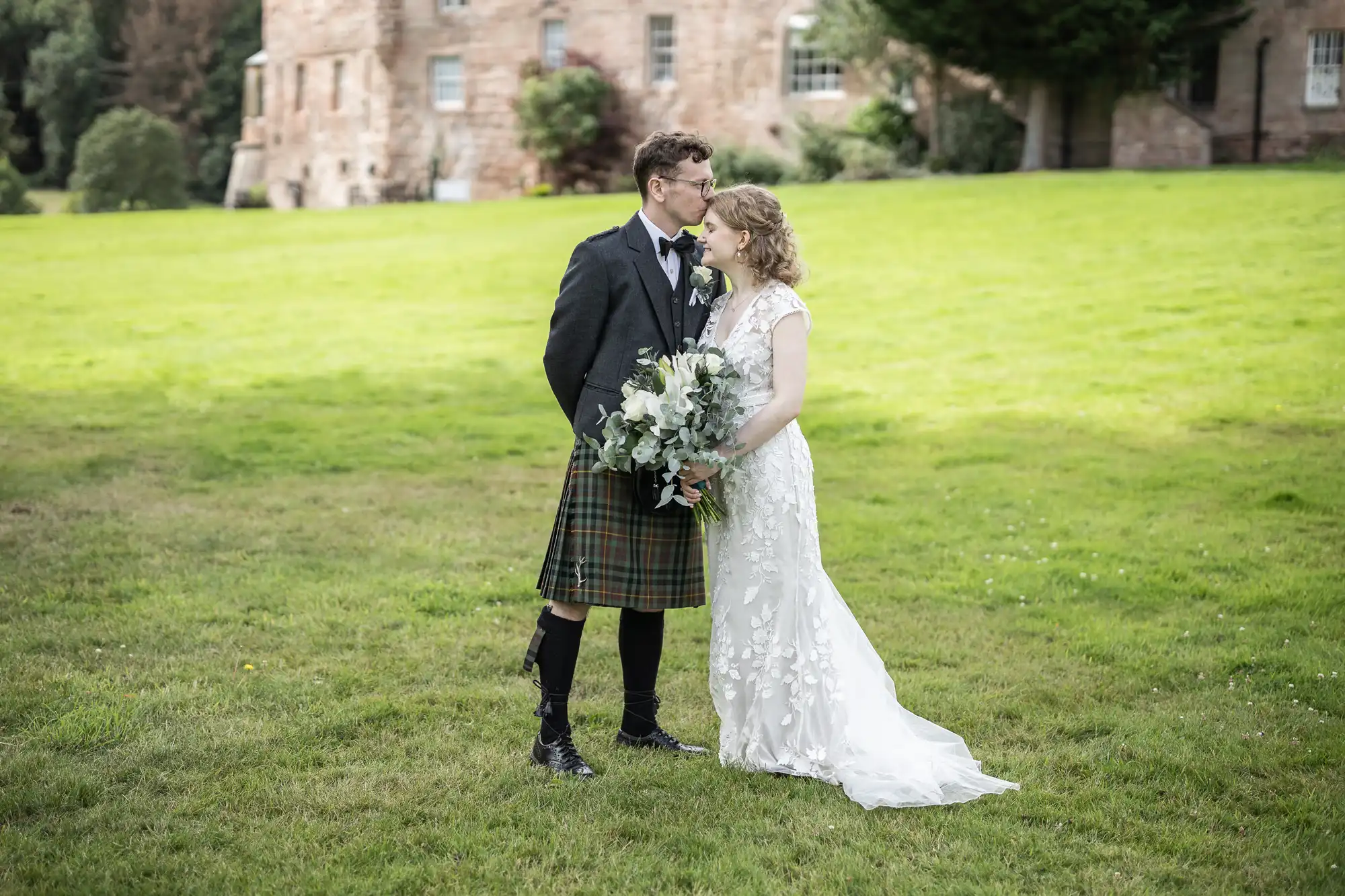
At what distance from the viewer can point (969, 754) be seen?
4793 mm

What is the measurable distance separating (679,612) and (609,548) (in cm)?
242

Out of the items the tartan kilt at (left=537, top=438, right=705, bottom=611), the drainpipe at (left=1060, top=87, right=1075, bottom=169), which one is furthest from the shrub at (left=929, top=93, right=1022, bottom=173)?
the tartan kilt at (left=537, top=438, right=705, bottom=611)

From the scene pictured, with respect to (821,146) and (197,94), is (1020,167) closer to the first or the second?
(821,146)

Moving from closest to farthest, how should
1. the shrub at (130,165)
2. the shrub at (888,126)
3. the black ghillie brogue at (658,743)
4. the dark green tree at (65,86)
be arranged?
the black ghillie brogue at (658,743), the shrub at (888,126), the shrub at (130,165), the dark green tree at (65,86)

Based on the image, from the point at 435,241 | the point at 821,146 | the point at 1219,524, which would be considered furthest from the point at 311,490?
the point at 821,146

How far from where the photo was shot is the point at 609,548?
4.70 metres

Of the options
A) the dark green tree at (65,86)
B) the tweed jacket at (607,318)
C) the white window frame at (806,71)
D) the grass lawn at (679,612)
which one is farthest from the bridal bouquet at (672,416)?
the dark green tree at (65,86)

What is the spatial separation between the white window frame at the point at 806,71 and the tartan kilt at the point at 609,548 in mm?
30842

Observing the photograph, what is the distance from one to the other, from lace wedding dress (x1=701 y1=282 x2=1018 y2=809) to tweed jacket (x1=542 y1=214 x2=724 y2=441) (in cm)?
24

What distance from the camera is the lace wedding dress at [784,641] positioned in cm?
470

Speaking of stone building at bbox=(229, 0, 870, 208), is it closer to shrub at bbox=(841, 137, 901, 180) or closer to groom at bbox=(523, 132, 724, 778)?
shrub at bbox=(841, 137, 901, 180)

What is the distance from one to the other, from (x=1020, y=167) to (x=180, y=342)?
65.2 ft

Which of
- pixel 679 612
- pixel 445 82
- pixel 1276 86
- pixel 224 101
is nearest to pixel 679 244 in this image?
pixel 679 612

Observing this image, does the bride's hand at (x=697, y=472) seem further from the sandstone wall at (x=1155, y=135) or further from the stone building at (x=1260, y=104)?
the stone building at (x=1260, y=104)
